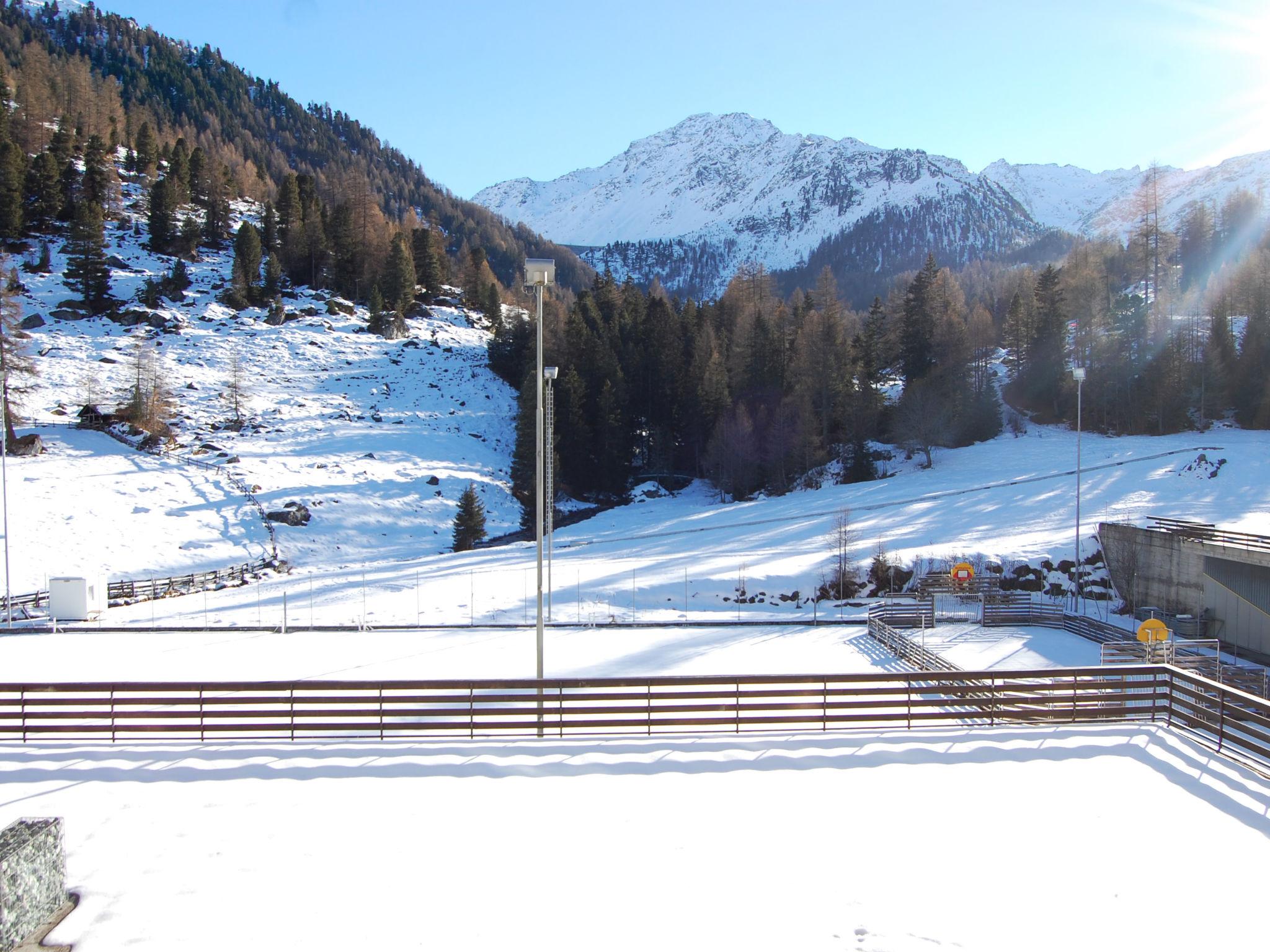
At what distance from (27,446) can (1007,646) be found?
57727 mm

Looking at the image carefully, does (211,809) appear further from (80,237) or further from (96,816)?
(80,237)

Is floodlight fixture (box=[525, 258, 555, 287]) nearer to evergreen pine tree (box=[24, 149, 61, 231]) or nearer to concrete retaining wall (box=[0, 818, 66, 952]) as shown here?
concrete retaining wall (box=[0, 818, 66, 952])

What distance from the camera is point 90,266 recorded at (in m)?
64.6

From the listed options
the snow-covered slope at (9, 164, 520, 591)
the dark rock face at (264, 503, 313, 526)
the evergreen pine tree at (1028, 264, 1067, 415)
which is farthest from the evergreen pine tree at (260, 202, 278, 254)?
the evergreen pine tree at (1028, 264, 1067, 415)

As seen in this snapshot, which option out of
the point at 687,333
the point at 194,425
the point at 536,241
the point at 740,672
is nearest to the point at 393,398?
the point at 194,425

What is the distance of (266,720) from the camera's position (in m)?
13.3

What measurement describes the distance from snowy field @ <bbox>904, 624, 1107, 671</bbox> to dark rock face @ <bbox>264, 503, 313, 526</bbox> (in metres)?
38.3

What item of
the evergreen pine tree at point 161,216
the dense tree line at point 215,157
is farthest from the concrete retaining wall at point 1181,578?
the evergreen pine tree at point 161,216

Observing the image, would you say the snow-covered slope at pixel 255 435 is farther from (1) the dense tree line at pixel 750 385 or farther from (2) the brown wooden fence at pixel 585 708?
(2) the brown wooden fence at pixel 585 708

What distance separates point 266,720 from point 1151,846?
14253mm

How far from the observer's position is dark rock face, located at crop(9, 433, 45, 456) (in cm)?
4481

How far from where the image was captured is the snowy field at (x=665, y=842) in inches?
276

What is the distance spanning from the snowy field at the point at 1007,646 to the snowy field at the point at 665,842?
12.2 m

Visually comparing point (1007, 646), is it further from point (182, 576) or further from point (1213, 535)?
point (182, 576)
